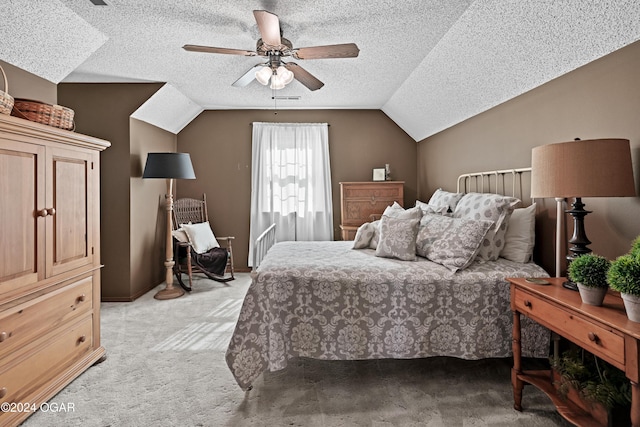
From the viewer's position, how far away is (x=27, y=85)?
2.38 meters

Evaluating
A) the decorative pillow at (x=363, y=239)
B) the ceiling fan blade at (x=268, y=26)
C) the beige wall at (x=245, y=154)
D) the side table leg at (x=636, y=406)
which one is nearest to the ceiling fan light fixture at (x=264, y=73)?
the ceiling fan blade at (x=268, y=26)

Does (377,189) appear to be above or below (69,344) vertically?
above

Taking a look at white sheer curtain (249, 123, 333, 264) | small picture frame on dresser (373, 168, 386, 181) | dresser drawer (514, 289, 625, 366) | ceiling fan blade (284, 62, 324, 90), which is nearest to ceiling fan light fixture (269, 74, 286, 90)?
ceiling fan blade (284, 62, 324, 90)

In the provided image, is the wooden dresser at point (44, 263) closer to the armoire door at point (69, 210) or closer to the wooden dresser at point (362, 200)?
the armoire door at point (69, 210)

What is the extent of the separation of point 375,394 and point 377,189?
311 centimetres

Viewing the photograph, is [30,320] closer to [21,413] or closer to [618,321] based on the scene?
[21,413]

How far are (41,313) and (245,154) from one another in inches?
144

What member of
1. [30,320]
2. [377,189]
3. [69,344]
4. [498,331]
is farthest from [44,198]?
[377,189]

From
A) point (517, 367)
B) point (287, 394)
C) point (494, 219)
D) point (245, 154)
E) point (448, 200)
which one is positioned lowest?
point (287, 394)

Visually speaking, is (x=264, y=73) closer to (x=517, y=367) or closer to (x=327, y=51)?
(x=327, y=51)

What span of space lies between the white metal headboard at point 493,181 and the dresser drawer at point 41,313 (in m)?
3.42

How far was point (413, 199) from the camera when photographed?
5312 millimetres

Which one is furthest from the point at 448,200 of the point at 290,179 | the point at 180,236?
the point at 180,236

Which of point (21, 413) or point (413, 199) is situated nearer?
point (21, 413)
